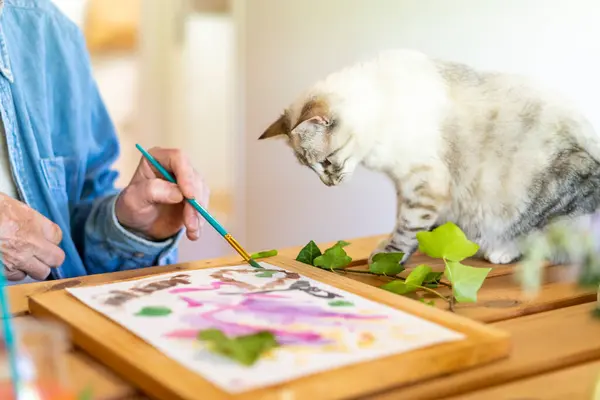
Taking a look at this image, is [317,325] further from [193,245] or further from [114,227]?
[193,245]

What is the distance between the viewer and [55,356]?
38cm

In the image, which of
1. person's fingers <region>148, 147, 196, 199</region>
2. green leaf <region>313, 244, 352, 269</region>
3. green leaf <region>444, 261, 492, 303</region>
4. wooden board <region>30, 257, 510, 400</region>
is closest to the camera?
wooden board <region>30, 257, 510, 400</region>

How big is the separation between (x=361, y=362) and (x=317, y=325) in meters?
0.07

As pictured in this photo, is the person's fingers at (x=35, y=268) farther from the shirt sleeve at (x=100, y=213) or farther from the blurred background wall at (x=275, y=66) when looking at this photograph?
the blurred background wall at (x=275, y=66)

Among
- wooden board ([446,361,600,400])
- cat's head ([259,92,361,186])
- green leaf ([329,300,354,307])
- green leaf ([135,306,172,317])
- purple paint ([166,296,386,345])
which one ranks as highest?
cat's head ([259,92,361,186])

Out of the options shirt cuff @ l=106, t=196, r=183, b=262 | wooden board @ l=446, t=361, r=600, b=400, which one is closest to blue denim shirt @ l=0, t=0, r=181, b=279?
shirt cuff @ l=106, t=196, r=183, b=262

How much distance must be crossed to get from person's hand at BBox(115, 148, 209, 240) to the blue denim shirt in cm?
2

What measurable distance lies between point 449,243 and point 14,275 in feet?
1.75

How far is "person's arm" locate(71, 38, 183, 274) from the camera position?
94cm

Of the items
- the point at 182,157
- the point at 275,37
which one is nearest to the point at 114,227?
the point at 182,157

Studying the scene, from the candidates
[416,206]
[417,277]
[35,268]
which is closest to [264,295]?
[417,277]

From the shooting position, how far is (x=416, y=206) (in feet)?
2.55

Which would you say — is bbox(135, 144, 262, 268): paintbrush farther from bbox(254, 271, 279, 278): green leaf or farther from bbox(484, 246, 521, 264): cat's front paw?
bbox(484, 246, 521, 264): cat's front paw

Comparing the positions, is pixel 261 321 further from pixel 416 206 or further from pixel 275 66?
pixel 275 66
